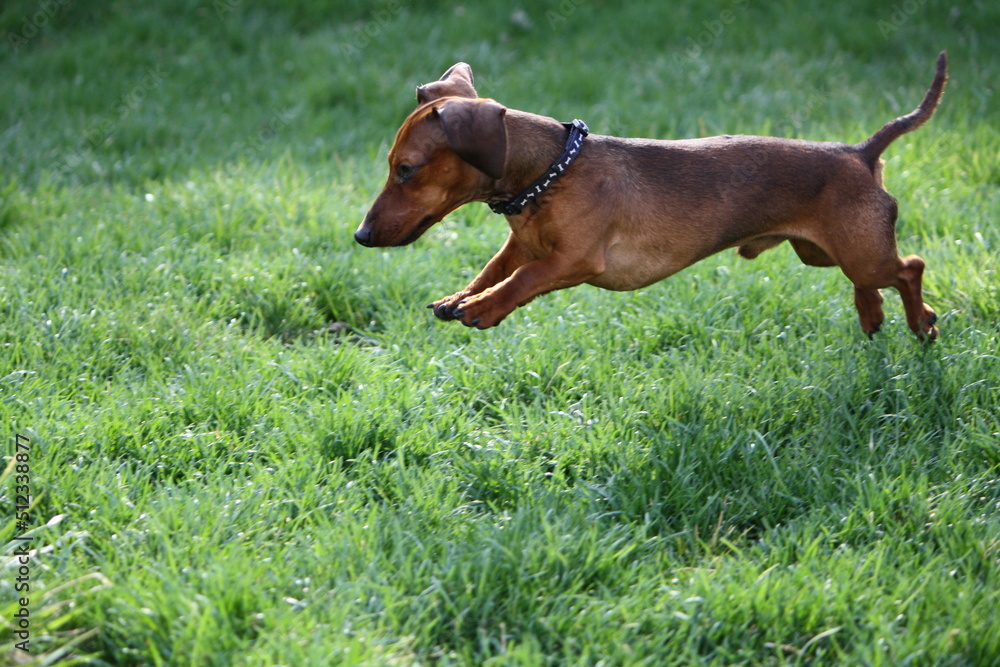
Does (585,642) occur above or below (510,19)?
below

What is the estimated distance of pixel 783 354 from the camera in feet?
12.8

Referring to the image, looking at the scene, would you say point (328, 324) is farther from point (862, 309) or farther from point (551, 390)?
point (862, 309)

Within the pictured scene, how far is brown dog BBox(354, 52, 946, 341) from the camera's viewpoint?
10.3ft

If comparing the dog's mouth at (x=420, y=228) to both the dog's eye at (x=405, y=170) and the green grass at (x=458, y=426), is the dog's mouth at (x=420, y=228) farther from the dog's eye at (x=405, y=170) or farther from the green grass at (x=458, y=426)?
the green grass at (x=458, y=426)

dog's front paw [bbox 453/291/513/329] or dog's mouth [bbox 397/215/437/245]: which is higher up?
dog's mouth [bbox 397/215/437/245]

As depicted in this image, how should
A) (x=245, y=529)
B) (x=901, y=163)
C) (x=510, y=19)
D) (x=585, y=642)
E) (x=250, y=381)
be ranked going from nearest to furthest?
(x=585, y=642), (x=245, y=529), (x=250, y=381), (x=901, y=163), (x=510, y=19)

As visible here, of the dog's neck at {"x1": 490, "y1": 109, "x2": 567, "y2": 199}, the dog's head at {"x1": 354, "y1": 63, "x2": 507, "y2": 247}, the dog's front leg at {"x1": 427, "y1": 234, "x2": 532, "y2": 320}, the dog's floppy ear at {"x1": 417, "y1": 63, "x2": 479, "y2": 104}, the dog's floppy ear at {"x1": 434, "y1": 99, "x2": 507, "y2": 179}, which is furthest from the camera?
the dog's front leg at {"x1": 427, "y1": 234, "x2": 532, "y2": 320}

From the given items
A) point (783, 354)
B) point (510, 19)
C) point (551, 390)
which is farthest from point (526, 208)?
A: point (510, 19)

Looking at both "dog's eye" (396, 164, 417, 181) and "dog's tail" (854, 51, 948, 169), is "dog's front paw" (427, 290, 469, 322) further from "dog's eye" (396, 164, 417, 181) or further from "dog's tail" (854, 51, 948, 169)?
"dog's tail" (854, 51, 948, 169)

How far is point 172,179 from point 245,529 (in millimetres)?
3649

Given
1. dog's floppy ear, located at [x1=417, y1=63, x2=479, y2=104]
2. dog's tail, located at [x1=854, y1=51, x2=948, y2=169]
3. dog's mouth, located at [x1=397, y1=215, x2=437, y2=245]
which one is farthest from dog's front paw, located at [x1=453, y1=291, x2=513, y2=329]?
dog's tail, located at [x1=854, y1=51, x2=948, y2=169]

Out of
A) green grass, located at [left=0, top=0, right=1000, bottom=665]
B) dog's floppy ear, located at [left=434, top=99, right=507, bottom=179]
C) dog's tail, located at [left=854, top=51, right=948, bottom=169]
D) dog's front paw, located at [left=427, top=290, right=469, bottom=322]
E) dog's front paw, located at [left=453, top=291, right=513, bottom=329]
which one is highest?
dog's floppy ear, located at [left=434, top=99, right=507, bottom=179]

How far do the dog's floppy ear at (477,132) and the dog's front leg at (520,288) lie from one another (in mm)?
374

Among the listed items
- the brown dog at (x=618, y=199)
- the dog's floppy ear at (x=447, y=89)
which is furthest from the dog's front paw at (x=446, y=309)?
the dog's floppy ear at (x=447, y=89)
